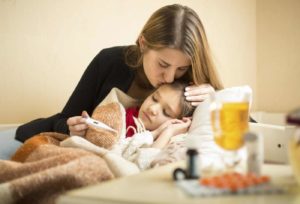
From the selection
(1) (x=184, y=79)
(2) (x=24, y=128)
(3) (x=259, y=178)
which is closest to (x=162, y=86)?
(1) (x=184, y=79)

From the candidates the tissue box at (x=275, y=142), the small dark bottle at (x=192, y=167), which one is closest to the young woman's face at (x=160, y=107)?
the tissue box at (x=275, y=142)

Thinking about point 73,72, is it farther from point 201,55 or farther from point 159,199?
point 159,199

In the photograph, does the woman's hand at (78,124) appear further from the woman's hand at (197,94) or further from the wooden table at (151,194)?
the wooden table at (151,194)

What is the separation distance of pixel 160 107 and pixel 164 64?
14 cm

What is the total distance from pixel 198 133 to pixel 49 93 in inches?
40.7

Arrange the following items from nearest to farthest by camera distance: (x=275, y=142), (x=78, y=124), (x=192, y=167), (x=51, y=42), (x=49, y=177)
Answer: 1. (x=192, y=167)
2. (x=49, y=177)
3. (x=275, y=142)
4. (x=78, y=124)
5. (x=51, y=42)

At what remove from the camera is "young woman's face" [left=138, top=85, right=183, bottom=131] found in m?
1.55

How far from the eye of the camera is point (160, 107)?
156 centimetres

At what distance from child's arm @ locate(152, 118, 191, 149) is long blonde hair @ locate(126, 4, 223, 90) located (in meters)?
0.16

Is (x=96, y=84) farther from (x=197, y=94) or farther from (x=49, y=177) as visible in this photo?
(x=49, y=177)

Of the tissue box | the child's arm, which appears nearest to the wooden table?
the tissue box

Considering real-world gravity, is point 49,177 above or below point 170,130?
above

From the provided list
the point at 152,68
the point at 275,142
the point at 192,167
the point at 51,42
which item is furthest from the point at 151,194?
the point at 51,42

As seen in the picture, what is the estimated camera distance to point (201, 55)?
1.62 m
